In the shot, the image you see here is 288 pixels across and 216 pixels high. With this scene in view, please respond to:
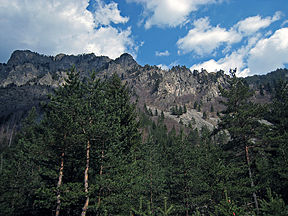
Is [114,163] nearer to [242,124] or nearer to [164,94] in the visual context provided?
[242,124]

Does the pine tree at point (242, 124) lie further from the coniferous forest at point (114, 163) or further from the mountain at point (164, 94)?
the mountain at point (164, 94)

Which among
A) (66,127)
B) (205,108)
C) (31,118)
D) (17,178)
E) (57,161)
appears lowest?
(17,178)

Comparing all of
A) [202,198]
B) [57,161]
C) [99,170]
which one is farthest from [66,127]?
[202,198]

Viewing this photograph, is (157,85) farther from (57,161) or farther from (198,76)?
(57,161)

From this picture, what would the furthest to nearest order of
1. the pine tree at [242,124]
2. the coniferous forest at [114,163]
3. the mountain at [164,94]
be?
the mountain at [164,94], the pine tree at [242,124], the coniferous forest at [114,163]

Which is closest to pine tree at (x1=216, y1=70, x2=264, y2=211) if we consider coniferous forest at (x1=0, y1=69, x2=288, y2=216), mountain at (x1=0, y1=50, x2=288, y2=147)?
coniferous forest at (x1=0, y1=69, x2=288, y2=216)

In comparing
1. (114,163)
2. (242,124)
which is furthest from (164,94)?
(114,163)

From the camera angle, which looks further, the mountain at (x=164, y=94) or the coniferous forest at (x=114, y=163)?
the mountain at (x=164, y=94)

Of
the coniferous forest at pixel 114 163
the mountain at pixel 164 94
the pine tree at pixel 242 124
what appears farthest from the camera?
the mountain at pixel 164 94

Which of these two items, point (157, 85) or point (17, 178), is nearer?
point (17, 178)

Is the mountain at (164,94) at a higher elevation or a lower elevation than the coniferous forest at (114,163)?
higher

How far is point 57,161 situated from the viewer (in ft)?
40.9

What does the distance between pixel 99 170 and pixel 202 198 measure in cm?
1295

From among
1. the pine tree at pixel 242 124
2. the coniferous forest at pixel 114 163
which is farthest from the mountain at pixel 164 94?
the pine tree at pixel 242 124
